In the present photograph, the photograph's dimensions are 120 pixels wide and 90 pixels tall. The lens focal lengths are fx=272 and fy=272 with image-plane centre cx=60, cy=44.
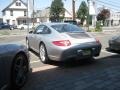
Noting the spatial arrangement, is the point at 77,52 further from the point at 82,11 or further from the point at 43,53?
the point at 82,11

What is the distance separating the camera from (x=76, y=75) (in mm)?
7148

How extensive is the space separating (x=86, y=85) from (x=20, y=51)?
5.45ft

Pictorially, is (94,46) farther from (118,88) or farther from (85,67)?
(118,88)

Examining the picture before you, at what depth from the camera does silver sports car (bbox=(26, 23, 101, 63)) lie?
808 cm

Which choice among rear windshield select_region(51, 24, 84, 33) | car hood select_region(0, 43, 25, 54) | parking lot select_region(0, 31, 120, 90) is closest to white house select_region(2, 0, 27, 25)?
rear windshield select_region(51, 24, 84, 33)

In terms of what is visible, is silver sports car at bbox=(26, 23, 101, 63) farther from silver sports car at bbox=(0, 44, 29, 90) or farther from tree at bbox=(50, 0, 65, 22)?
tree at bbox=(50, 0, 65, 22)

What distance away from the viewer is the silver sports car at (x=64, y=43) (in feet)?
26.5

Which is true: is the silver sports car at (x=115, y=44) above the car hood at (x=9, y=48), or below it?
below

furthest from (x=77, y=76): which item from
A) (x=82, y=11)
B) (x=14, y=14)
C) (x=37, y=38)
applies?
(x=14, y=14)

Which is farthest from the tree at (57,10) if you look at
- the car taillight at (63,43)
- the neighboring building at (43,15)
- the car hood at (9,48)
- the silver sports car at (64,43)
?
the car hood at (9,48)

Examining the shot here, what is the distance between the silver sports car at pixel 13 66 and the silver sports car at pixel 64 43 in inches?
72.1

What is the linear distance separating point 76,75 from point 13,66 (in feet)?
7.15

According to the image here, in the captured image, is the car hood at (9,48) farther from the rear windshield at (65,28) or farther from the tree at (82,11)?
the tree at (82,11)

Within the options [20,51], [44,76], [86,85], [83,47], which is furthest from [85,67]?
[20,51]
